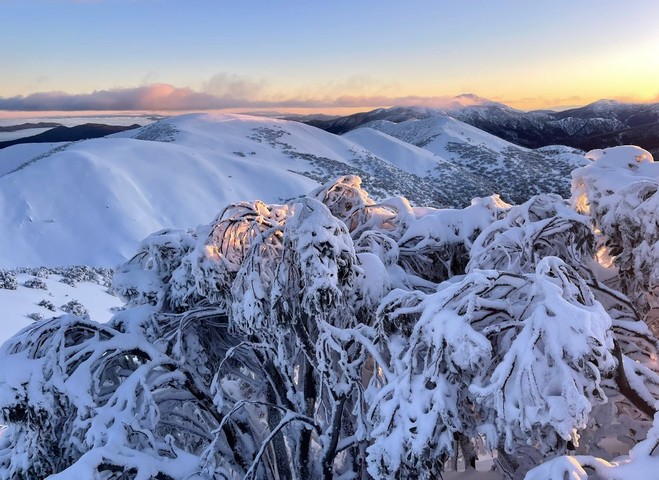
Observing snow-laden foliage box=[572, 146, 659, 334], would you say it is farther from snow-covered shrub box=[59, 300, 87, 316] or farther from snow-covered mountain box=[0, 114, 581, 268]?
snow-covered mountain box=[0, 114, 581, 268]

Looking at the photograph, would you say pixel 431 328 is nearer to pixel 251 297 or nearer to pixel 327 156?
pixel 251 297

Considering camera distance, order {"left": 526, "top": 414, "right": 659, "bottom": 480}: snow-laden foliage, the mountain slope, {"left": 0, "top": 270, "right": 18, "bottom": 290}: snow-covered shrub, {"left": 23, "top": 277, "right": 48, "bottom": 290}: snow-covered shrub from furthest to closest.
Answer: the mountain slope
{"left": 23, "top": 277, "right": 48, "bottom": 290}: snow-covered shrub
{"left": 0, "top": 270, "right": 18, "bottom": 290}: snow-covered shrub
{"left": 526, "top": 414, "right": 659, "bottom": 480}: snow-laden foliage

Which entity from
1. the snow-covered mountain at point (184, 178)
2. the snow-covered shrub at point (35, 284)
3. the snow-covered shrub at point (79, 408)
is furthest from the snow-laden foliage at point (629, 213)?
the snow-covered mountain at point (184, 178)

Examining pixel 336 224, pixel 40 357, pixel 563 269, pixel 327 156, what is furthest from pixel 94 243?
pixel 327 156

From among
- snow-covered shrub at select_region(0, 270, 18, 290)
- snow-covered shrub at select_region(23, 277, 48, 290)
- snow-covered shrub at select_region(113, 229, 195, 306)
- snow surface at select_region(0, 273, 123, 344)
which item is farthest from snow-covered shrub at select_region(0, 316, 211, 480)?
snow-covered shrub at select_region(23, 277, 48, 290)

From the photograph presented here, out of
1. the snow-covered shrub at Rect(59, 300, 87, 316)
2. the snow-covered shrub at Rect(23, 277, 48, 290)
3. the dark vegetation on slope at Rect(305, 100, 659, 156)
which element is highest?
the snow-covered shrub at Rect(23, 277, 48, 290)

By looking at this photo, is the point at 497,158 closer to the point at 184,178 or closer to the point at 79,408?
the point at 184,178
